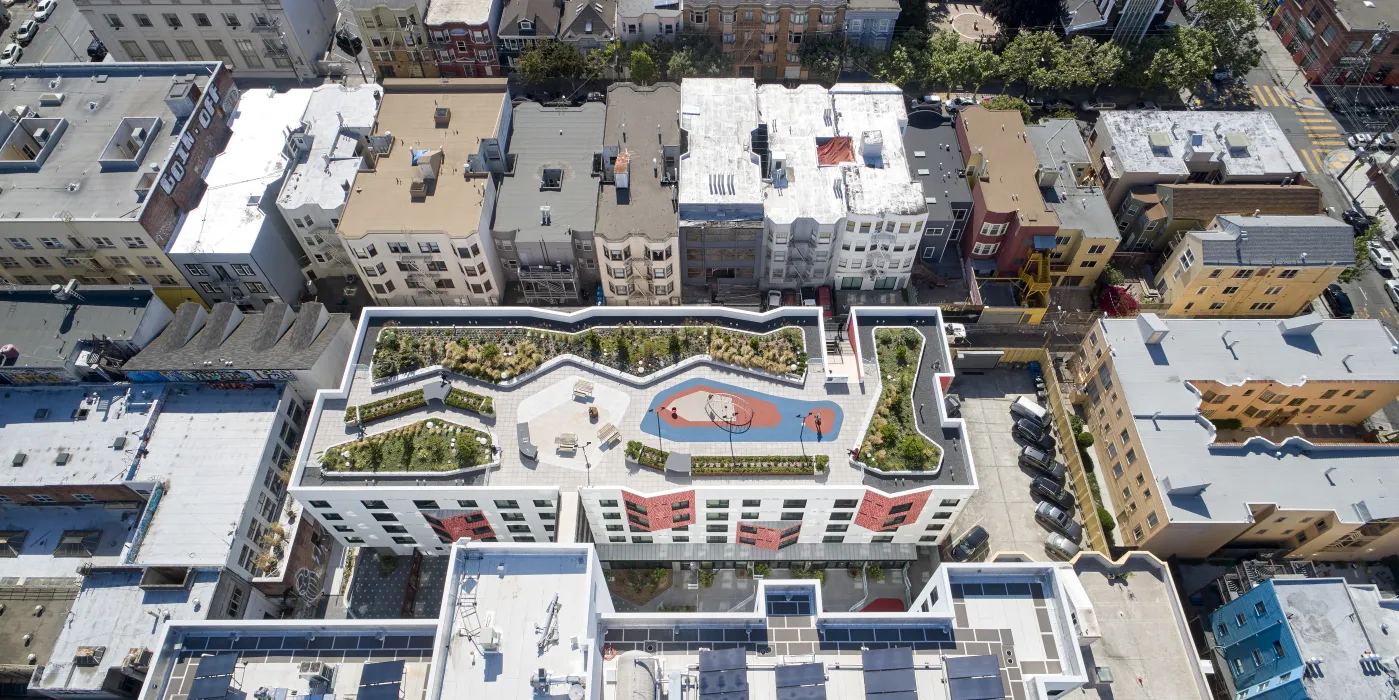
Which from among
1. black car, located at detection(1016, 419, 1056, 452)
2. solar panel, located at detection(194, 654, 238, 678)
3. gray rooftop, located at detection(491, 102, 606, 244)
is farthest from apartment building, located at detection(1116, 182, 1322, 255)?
solar panel, located at detection(194, 654, 238, 678)

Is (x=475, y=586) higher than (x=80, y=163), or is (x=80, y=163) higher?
(x=80, y=163)

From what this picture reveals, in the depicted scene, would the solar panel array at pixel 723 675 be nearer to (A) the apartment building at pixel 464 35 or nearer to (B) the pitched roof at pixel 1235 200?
(B) the pitched roof at pixel 1235 200

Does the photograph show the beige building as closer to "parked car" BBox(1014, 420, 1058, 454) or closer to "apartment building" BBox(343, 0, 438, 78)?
A: "apartment building" BBox(343, 0, 438, 78)

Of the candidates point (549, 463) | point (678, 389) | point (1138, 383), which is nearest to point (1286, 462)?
Answer: point (1138, 383)

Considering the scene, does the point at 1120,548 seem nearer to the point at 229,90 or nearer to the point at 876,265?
the point at 876,265

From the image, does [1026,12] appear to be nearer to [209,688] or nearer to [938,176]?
[938,176]

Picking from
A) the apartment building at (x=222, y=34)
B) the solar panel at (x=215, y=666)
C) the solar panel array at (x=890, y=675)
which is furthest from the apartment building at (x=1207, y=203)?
the apartment building at (x=222, y=34)

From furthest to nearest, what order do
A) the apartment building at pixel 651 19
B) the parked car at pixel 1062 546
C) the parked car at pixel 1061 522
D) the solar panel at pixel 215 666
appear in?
the apartment building at pixel 651 19, the parked car at pixel 1061 522, the parked car at pixel 1062 546, the solar panel at pixel 215 666

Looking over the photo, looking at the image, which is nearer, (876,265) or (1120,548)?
(1120,548)
